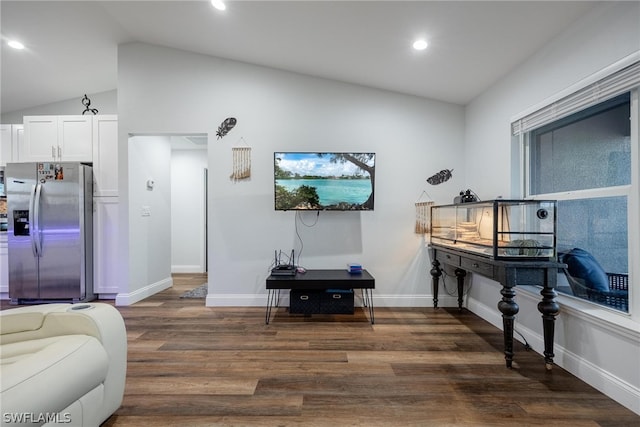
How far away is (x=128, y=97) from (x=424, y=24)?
11.2 feet

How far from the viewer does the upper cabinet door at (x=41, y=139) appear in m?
3.70

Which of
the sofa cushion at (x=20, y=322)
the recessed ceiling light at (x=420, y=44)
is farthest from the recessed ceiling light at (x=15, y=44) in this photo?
the recessed ceiling light at (x=420, y=44)

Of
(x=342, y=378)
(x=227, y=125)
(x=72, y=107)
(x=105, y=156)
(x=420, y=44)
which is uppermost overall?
(x=72, y=107)

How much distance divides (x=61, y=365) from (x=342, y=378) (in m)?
1.56

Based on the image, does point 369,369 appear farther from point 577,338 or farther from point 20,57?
point 20,57

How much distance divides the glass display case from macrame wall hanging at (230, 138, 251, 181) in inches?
95.4

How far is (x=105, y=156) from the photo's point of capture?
3723mm

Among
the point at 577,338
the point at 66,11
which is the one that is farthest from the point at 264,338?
the point at 66,11

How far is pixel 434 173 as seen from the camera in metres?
3.54

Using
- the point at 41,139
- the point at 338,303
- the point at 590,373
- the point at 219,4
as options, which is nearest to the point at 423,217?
the point at 338,303

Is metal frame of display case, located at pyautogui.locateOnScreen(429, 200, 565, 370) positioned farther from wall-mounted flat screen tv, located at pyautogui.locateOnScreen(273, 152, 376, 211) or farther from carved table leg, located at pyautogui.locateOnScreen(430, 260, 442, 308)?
wall-mounted flat screen tv, located at pyautogui.locateOnScreen(273, 152, 376, 211)

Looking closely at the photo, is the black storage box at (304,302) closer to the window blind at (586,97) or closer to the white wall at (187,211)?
the window blind at (586,97)

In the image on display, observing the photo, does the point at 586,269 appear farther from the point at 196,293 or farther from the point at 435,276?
the point at 196,293

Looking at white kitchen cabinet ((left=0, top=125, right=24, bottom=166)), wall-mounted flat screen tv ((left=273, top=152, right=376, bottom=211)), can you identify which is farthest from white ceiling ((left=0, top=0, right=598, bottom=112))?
wall-mounted flat screen tv ((left=273, top=152, right=376, bottom=211))
